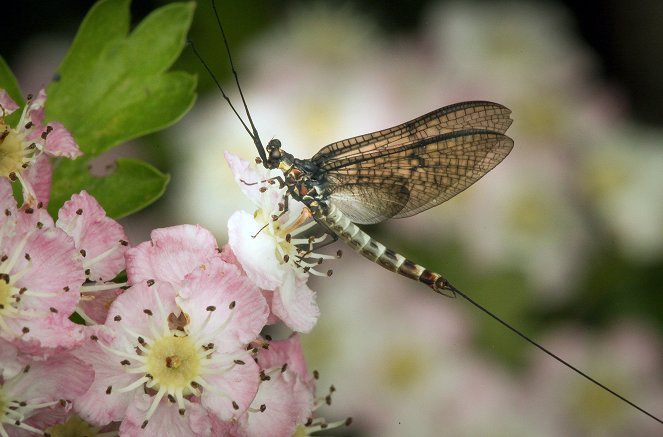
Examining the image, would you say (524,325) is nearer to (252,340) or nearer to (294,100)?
(294,100)

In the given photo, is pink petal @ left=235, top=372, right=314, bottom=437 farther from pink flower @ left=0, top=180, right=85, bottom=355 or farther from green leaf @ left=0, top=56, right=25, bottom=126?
green leaf @ left=0, top=56, right=25, bottom=126

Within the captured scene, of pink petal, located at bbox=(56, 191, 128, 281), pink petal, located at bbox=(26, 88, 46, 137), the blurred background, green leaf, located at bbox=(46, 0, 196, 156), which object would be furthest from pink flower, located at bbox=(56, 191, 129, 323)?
the blurred background

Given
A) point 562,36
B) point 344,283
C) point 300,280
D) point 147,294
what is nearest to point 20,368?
point 147,294

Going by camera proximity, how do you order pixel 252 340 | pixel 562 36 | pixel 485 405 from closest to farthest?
pixel 252 340
pixel 485 405
pixel 562 36

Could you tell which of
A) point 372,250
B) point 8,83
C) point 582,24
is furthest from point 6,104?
point 582,24

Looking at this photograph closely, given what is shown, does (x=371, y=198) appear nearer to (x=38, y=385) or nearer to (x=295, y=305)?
(x=295, y=305)

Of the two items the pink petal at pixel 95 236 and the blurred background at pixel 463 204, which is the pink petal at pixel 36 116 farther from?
the blurred background at pixel 463 204
